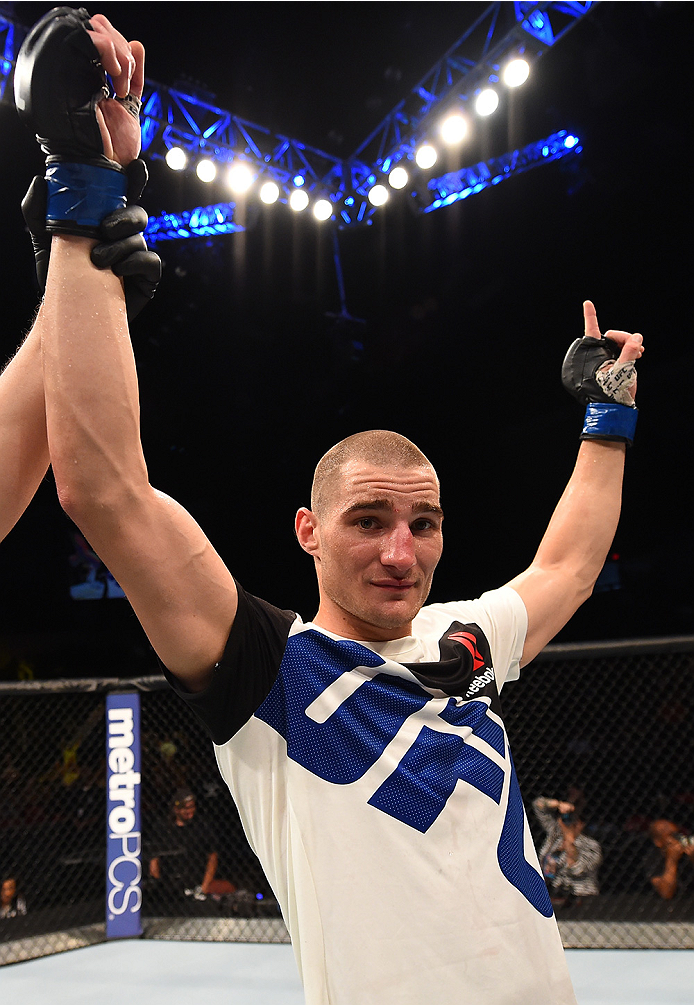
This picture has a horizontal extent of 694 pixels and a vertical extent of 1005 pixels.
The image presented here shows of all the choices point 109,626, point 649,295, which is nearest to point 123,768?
point 109,626

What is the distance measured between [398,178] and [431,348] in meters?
2.23

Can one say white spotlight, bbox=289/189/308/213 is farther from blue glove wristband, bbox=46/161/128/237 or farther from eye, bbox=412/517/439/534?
blue glove wristband, bbox=46/161/128/237

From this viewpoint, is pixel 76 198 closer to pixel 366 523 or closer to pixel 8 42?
pixel 366 523

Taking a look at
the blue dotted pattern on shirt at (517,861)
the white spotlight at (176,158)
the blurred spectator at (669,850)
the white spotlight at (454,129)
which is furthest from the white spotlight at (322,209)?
the blue dotted pattern on shirt at (517,861)

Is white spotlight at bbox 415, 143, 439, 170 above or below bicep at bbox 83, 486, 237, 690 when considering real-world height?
above

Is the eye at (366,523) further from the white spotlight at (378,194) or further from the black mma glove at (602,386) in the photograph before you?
the white spotlight at (378,194)

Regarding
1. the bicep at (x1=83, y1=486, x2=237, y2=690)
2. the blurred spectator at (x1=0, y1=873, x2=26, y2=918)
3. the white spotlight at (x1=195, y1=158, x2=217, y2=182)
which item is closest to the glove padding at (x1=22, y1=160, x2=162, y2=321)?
the bicep at (x1=83, y1=486, x2=237, y2=690)

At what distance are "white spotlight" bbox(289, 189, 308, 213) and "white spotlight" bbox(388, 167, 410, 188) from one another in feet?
2.80

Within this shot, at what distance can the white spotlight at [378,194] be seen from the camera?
7.56 m

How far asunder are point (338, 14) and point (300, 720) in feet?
22.2

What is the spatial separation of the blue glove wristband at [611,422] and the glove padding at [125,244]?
1.05m

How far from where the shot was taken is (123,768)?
3.53 meters

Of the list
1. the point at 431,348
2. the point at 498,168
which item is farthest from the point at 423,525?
the point at 431,348

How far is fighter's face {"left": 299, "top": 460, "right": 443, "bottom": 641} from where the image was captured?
1211 millimetres
